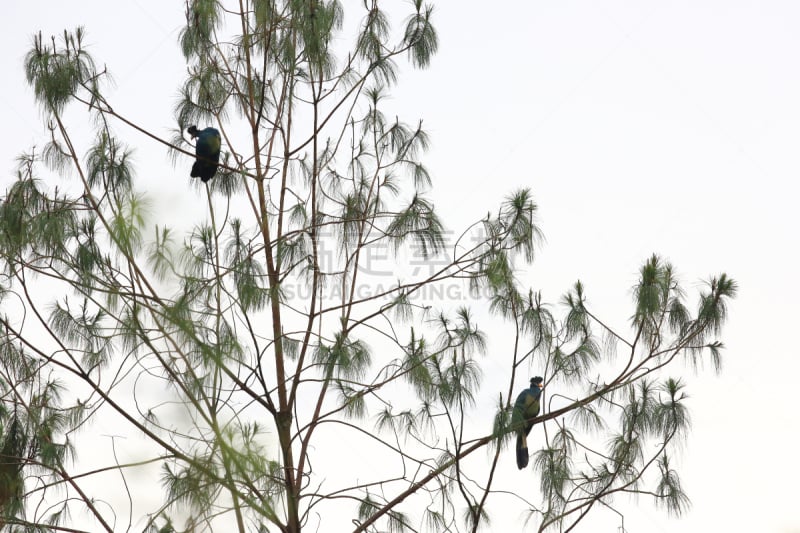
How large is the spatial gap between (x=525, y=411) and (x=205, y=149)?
2110mm

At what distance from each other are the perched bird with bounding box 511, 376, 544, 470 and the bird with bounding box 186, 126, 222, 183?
1.97 meters

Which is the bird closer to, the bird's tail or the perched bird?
the perched bird

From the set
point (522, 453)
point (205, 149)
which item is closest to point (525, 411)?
point (522, 453)

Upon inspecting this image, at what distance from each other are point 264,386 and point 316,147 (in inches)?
49.9

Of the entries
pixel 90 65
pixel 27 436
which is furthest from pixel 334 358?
pixel 90 65

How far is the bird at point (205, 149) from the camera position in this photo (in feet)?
15.1

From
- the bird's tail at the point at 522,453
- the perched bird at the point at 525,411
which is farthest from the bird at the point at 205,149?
the bird's tail at the point at 522,453

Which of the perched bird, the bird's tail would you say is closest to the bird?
the perched bird

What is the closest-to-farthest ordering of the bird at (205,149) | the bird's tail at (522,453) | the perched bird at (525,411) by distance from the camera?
1. the perched bird at (525,411)
2. the bird's tail at (522,453)
3. the bird at (205,149)

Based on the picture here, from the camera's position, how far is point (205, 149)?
4.62 m

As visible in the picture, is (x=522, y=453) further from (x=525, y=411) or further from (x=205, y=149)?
(x=205, y=149)

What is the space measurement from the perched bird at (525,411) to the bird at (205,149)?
6.45ft

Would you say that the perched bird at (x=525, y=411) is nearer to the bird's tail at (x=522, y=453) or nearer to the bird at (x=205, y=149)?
the bird's tail at (x=522, y=453)

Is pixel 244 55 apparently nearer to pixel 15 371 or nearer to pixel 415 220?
pixel 415 220
